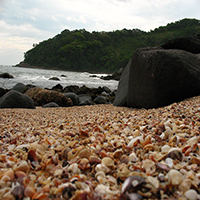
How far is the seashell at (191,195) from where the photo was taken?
0.79 m

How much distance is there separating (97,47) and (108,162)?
86731mm

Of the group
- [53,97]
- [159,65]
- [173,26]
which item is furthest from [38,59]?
[159,65]

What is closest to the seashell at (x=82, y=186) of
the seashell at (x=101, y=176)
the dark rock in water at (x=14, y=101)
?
the seashell at (x=101, y=176)

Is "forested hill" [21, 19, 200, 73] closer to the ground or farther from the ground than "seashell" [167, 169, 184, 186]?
farther from the ground

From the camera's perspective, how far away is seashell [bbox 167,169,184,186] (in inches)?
34.7

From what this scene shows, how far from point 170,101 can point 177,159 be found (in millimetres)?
2949

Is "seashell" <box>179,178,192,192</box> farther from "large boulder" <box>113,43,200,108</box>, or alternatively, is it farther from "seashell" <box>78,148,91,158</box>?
"large boulder" <box>113,43,200,108</box>

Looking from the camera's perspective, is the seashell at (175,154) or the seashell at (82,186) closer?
the seashell at (82,186)

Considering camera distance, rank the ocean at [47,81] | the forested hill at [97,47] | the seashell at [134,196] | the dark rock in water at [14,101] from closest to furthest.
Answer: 1. the seashell at [134,196]
2. the dark rock in water at [14,101]
3. the ocean at [47,81]
4. the forested hill at [97,47]

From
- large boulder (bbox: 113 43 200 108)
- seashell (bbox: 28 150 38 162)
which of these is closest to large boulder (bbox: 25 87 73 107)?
large boulder (bbox: 113 43 200 108)

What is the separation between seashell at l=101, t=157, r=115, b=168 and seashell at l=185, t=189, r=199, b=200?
1.47 feet

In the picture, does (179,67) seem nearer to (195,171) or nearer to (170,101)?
(170,101)

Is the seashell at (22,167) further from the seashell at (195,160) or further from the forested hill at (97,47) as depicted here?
the forested hill at (97,47)

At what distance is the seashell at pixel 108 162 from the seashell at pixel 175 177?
1.14 feet
